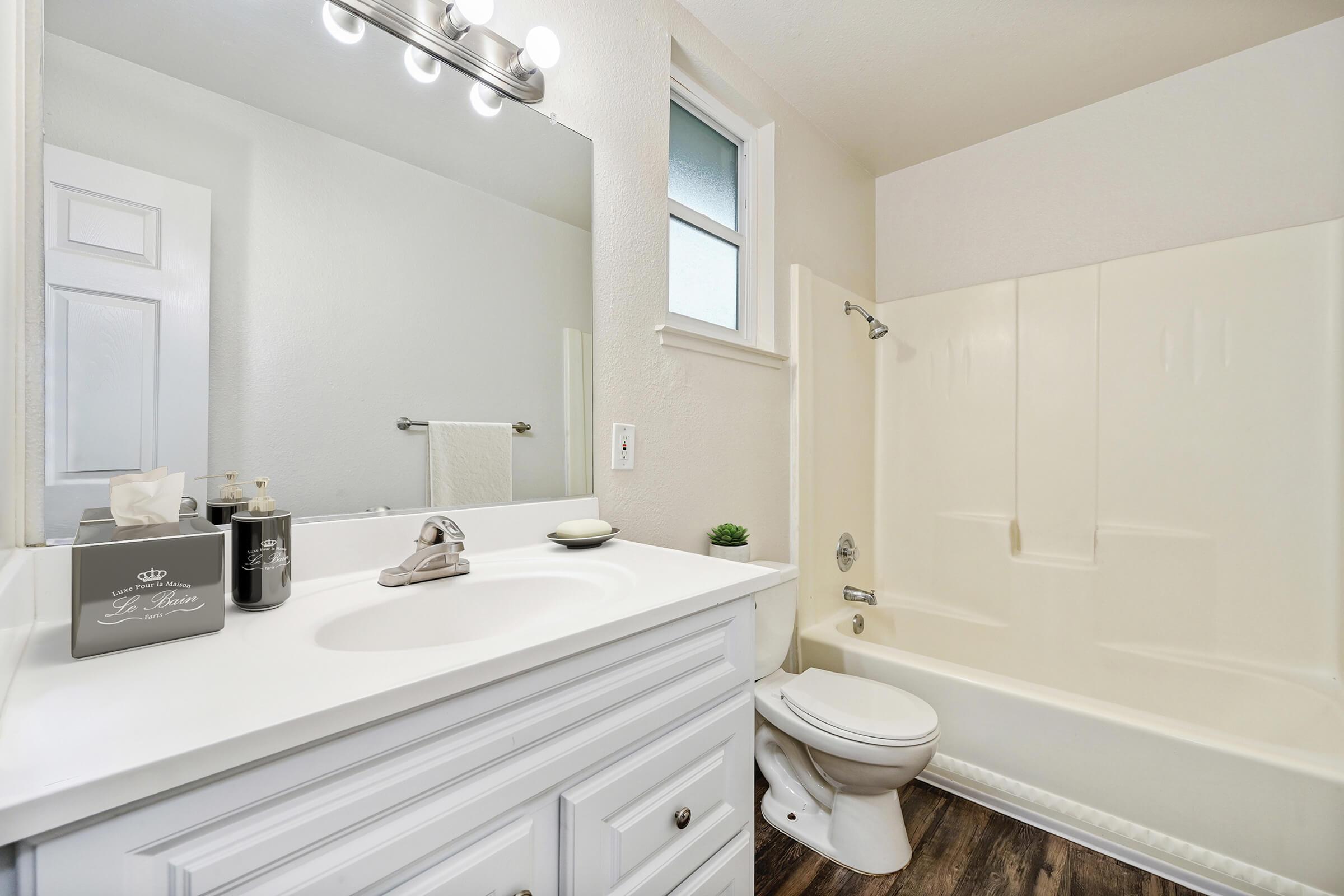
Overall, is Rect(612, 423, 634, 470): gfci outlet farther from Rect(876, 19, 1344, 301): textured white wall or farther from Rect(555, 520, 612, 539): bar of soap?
Rect(876, 19, 1344, 301): textured white wall

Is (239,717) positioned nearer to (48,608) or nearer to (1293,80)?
(48,608)

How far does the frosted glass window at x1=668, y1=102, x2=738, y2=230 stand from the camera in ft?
5.86

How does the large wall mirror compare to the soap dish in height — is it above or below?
above

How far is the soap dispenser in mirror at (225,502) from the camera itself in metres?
0.82

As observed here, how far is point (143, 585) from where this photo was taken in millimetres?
592

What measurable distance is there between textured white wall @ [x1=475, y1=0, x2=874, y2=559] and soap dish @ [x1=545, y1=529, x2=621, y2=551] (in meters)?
0.21

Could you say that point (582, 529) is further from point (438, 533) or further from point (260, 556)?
point (260, 556)

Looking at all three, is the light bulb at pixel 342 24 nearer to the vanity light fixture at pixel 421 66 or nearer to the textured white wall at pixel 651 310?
the vanity light fixture at pixel 421 66

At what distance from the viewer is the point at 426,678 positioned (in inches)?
20.9

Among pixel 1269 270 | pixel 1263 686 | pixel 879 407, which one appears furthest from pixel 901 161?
pixel 1263 686

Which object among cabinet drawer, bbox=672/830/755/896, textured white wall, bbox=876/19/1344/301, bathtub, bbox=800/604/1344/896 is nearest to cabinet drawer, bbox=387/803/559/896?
cabinet drawer, bbox=672/830/755/896

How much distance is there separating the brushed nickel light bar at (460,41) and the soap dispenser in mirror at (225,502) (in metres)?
0.78

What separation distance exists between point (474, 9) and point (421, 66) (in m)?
0.15

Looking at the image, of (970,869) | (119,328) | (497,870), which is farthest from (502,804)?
(970,869)
